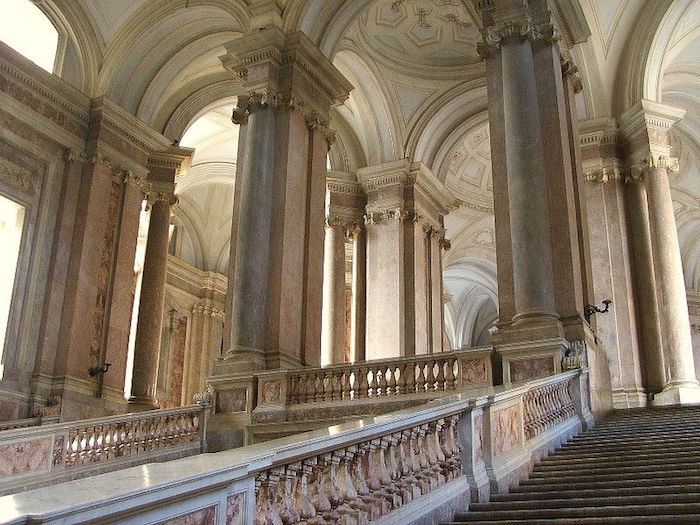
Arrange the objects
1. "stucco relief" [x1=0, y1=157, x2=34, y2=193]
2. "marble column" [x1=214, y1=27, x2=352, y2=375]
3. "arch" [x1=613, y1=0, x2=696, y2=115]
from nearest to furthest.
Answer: "marble column" [x1=214, y1=27, x2=352, y2=375] < "stucco relief" [x1=0, y1=157, x2=34, y2=193] < "arch" [x1=613, y1=0, x2=696, y2=115]

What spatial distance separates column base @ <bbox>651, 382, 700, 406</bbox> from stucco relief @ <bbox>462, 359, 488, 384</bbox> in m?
5.68

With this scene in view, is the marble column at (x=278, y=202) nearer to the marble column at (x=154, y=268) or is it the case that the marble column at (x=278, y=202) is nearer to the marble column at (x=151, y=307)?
the marble column at (x=154, y=268)

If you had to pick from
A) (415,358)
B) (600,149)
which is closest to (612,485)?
(415,358)

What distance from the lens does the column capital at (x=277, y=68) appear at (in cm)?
1320

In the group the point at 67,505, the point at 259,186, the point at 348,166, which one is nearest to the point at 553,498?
the point at 67,505

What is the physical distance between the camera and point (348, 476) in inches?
168

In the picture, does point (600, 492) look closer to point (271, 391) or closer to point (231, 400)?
point (271, 391)

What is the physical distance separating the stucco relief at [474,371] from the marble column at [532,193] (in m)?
0.27

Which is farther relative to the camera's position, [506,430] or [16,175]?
[16,175]

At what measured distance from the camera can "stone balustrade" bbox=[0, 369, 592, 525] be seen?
2.77m

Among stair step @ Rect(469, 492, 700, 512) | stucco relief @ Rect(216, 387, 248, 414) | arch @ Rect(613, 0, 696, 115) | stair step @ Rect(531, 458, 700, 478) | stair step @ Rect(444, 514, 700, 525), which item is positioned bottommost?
stair step @ Rect(444, 514, 700, 525)

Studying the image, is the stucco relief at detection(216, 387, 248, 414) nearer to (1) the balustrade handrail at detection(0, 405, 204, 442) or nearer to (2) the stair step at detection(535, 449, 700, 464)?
(1) the balustrade handrail at detection(0, 405, 204, 442)

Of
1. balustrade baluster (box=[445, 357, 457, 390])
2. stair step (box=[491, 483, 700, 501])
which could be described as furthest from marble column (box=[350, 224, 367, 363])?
stair step (box=[491, 483, 700, 501])

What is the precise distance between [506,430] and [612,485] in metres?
0.99
